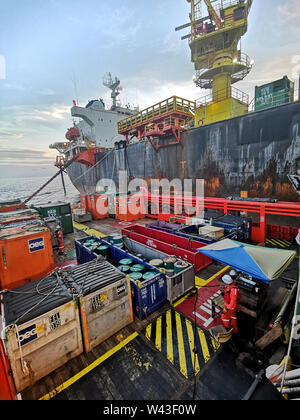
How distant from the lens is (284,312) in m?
5.24

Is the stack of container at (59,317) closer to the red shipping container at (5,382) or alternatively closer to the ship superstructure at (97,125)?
the red shipping container at (5,382)

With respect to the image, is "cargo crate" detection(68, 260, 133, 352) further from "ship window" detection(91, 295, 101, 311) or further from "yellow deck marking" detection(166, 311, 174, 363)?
"yellow deck marking" detection(166, 311, 174, 363)

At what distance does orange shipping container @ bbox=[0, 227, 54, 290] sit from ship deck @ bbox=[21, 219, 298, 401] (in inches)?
170

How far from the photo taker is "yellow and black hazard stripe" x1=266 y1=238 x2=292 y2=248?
1052cm

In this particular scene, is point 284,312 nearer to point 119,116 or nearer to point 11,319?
point 11,319

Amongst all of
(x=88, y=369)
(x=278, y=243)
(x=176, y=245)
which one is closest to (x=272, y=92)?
(x=278, y=243)

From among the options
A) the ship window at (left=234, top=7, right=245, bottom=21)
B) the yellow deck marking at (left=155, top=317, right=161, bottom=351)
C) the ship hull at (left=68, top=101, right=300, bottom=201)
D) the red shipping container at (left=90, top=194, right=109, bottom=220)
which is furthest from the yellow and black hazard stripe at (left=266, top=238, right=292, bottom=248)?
the ship window at (left=234, top=7, right=245, bottom=21)

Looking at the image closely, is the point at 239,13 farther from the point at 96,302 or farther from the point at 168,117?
the point at 96,302

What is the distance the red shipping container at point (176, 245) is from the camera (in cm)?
803

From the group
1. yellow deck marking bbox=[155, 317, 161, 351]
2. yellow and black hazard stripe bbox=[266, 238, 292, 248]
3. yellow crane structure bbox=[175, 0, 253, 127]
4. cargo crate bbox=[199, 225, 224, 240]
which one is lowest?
→ yellow deck marking bbox=[155, 317, 161, 351]

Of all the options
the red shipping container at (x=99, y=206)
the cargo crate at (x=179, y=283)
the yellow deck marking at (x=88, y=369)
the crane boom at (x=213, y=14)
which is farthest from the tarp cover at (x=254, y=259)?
the crane boom at (x=213, y=14)

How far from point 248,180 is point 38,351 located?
1401 centimetres
